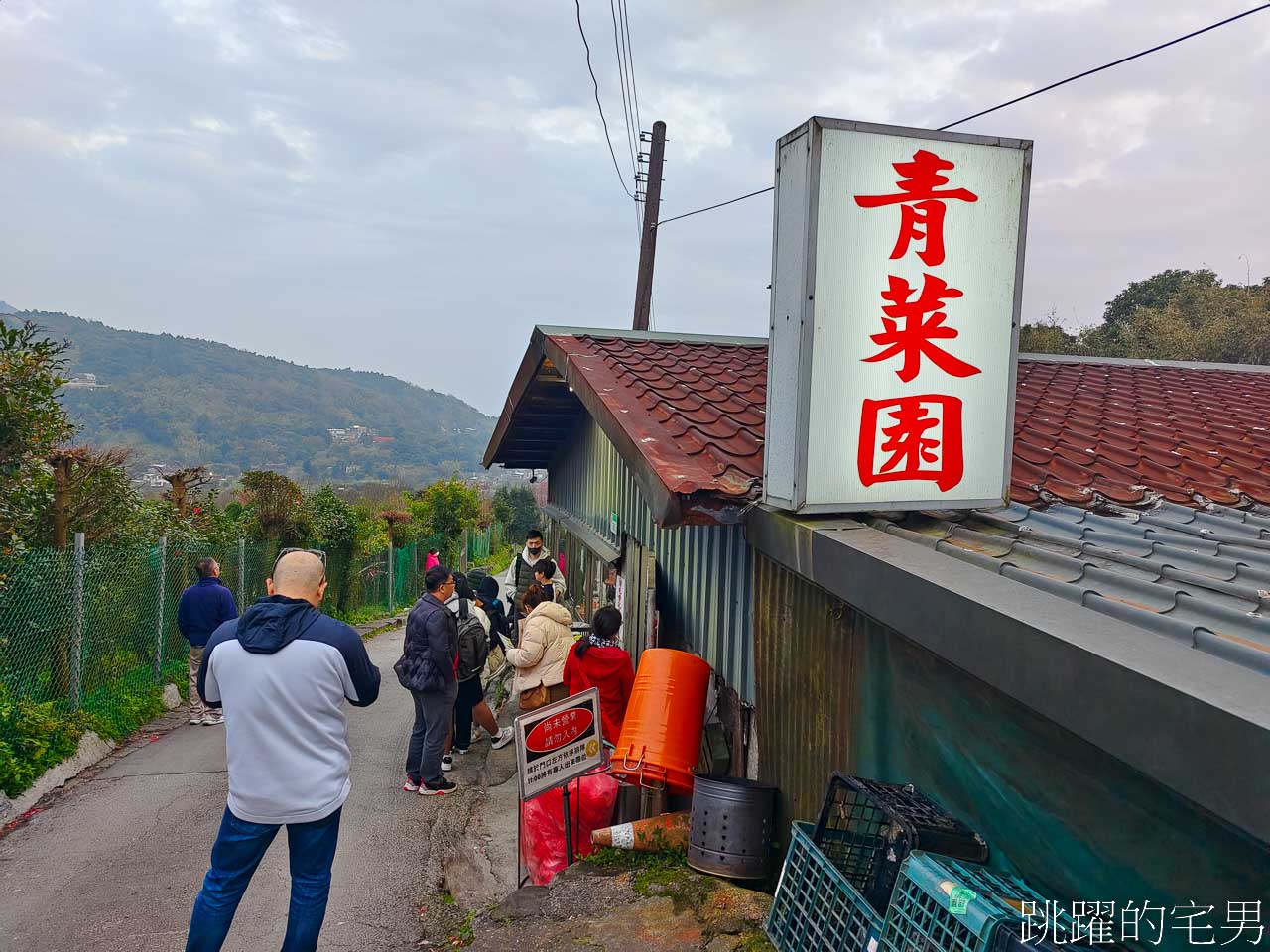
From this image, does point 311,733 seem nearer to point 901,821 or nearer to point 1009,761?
point 901,821

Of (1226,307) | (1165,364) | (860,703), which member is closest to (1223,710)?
(860,703)

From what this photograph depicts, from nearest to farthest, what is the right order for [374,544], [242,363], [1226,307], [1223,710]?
[1223,710] → [374,544] → [1226,307] → [242,363]

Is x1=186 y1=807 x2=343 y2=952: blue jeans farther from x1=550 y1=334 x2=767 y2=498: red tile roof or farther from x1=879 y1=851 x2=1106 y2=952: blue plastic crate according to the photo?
x1=879 y1=851 x2=1106 y2=952: blue plastic crate

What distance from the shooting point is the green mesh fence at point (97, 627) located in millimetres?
7312

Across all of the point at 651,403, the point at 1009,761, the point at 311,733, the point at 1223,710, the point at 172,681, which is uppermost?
the point at 651,403

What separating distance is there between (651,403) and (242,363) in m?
129

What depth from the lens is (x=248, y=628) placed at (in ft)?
11.9

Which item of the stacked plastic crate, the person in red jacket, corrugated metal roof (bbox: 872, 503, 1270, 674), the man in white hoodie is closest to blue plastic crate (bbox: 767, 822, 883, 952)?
the stacked plastic crate

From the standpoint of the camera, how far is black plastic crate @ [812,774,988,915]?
278 centimetres

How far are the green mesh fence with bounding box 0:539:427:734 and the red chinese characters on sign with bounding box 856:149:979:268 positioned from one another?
25.0 feet

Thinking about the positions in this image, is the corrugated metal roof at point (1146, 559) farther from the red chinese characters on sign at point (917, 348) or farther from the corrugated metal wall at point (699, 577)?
the corrugated metal wall at point (699, 577)

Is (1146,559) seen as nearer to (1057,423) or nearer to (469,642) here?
(1057,423)

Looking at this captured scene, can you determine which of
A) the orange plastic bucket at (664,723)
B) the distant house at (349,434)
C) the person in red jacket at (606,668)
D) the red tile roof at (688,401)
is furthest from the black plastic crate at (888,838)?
the distant house at (349,434)

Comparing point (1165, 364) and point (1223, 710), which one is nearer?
point (1223, 710)
